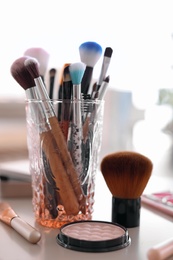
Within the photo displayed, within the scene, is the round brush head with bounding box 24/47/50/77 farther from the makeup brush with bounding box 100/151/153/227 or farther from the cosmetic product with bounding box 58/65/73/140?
the makeup brush with bounding box 100/151/153/227

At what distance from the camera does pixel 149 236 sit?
0.53 meters

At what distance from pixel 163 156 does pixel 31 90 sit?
2.09 feet

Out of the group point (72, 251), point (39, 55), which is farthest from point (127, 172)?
point (39, 55)

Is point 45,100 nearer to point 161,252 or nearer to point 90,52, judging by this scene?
point 90,52

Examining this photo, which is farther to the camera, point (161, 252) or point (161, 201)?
point (161, 201)

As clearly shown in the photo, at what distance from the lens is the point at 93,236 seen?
488mm

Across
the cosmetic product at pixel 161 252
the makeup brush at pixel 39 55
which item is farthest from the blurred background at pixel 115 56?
the cosmetic product at pixel 161 252

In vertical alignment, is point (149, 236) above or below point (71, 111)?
below

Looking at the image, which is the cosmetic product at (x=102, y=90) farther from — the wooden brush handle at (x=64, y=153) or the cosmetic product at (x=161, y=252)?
the cosmetic product at (x=161, y=252)

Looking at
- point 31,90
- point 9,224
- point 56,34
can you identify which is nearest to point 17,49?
point 56,34

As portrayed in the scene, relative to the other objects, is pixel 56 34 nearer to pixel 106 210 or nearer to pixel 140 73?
pixel 140 73

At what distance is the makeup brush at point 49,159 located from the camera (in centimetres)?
54

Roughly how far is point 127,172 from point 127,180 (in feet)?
0.04

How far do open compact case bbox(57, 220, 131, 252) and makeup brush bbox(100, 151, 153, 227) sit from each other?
0.04 meters
